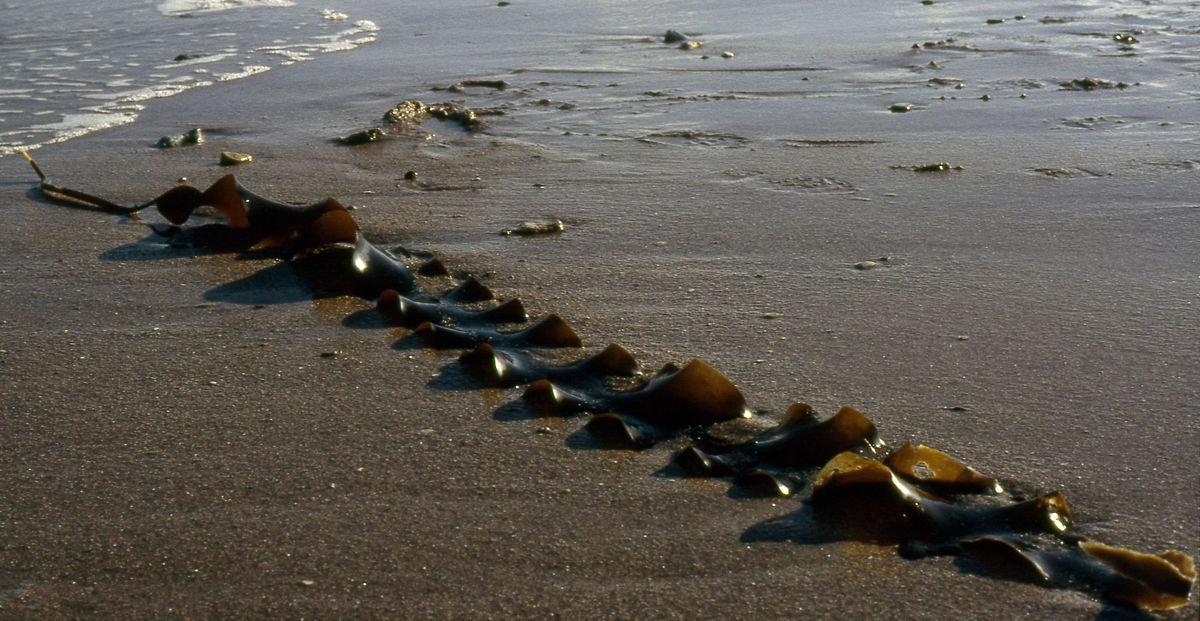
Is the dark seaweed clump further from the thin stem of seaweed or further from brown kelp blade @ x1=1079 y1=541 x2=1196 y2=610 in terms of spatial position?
the thin stem of seaweed

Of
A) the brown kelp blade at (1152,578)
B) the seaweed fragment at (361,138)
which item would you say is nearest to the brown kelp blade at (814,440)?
the brown kelp blade at (1152,578)

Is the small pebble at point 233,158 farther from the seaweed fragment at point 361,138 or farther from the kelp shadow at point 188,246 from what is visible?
the kelp shadow at point 188,246

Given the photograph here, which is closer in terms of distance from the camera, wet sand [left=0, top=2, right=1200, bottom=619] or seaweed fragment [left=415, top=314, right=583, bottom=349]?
wet sand [left=0, top=2, right=1200, bottom=619]

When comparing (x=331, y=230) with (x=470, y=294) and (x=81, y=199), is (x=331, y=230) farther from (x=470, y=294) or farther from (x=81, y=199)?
(x=81, y=199)

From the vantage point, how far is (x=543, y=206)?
354cm

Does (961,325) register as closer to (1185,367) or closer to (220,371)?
(1185,367)

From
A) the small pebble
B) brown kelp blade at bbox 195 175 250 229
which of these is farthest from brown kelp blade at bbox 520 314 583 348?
the small pebble

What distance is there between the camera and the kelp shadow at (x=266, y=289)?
2.73 metres

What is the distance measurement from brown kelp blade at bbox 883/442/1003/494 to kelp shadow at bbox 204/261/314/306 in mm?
1445

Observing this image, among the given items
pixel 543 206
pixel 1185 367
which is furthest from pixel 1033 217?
pixel 543 206

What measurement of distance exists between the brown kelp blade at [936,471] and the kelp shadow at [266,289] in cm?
144

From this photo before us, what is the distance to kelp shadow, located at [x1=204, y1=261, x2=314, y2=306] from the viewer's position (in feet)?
8.96

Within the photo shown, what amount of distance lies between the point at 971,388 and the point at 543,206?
163 centimetres

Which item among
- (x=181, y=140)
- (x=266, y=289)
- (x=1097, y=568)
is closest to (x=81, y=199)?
(x=181, y=140)
